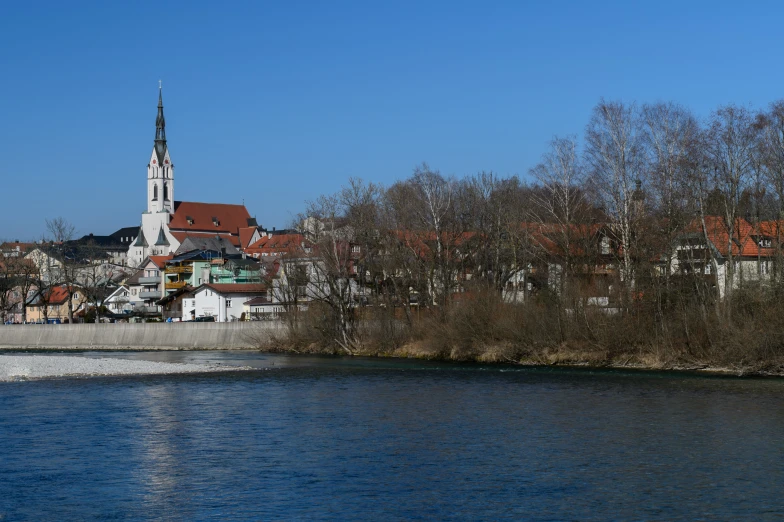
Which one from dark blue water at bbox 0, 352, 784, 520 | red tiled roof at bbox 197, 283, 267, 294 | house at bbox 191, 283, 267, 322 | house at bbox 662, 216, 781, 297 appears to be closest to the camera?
dark blue water at bbox 0, 352, 784, 520

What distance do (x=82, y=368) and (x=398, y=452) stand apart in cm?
3324

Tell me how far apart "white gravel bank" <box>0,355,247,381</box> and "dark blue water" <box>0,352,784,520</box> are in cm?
725

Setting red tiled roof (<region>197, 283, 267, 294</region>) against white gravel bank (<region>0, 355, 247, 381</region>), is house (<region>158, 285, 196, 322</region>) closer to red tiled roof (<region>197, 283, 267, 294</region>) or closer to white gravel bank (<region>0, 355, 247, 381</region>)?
red tiled roof (<region>197, 283, 267, 294</region>)

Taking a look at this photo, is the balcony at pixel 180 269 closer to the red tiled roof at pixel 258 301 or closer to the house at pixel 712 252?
the red tiled roof at pixel 258 301

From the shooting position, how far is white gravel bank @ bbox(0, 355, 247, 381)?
51941 mm

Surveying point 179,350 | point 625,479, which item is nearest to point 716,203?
point 625,479

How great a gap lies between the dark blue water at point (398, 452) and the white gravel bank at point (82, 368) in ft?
23.8

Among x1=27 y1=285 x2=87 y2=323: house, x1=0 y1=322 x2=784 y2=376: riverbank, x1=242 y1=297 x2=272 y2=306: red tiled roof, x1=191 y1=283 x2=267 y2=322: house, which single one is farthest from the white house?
x1=0 y1=322 x2=784 y2=376: riverbank

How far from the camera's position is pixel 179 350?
84438 mm

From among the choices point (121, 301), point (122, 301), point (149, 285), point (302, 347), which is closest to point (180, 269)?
point (149, 285)

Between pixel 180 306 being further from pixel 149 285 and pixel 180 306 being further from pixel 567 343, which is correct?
pixel 567 343

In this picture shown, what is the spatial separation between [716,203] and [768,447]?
29.8m

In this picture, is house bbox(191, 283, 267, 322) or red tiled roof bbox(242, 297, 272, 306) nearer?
red tiled roof bbox(242, 297, 272, 306)

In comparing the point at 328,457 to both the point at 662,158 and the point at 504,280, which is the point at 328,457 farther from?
the point at 504,280
